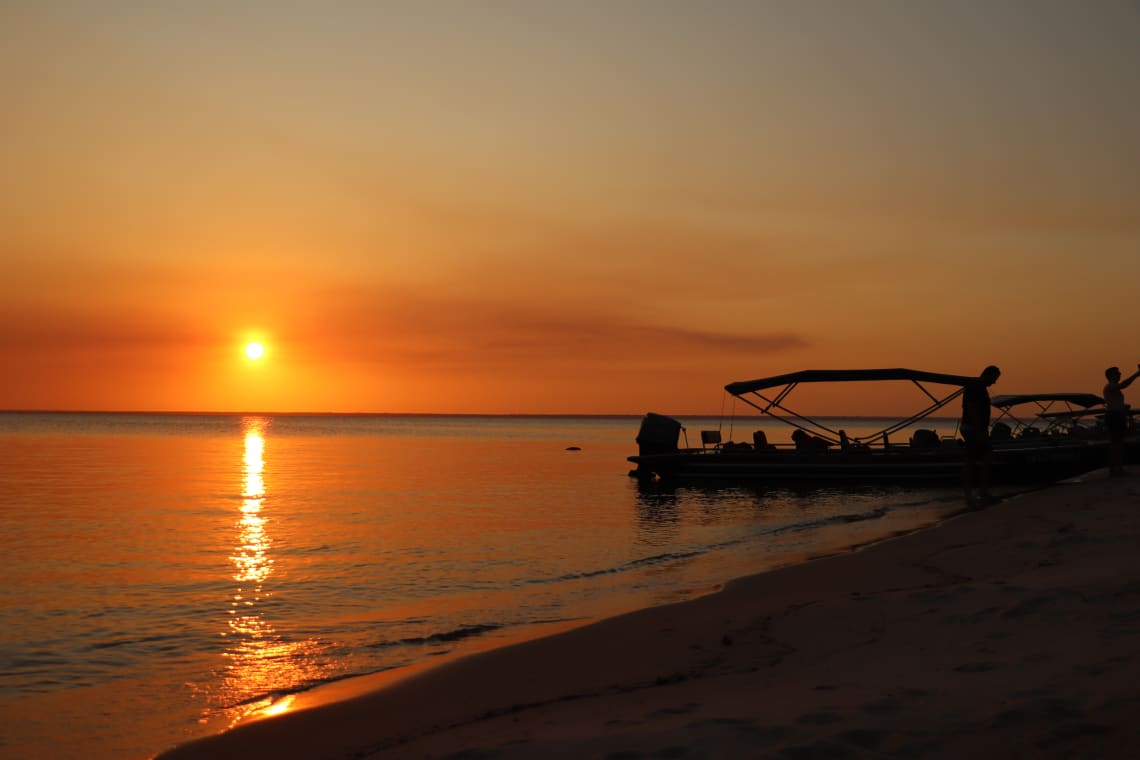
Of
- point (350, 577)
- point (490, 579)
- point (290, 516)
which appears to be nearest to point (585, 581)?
point (490, 579)

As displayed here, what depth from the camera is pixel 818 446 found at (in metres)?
36.4

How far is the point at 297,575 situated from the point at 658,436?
2569cm

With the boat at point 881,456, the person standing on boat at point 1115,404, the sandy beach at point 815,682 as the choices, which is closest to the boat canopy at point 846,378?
the boat at point 881,456

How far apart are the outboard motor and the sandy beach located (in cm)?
2804

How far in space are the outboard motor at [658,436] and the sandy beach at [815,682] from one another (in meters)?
28.0

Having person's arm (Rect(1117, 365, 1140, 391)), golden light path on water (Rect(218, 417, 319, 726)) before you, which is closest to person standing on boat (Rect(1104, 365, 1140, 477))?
person's arm (Rect(1117, 365, 1140, 391))

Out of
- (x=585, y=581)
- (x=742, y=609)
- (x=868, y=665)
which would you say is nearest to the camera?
(x=868, y=665)

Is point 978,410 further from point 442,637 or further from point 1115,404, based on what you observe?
point 442,637

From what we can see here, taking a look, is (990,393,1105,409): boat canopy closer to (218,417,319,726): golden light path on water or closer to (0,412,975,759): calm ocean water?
(0,412,975,759): calm ocean water

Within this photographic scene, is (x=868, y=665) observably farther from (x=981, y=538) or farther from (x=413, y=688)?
(x=981, y=538)

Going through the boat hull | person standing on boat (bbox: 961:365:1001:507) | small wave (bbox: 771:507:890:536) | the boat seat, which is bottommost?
small wave (bbox: 771:507:890:536)

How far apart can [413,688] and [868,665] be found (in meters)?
4.29

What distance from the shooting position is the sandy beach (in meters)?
4.80

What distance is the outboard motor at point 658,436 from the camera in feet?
131
